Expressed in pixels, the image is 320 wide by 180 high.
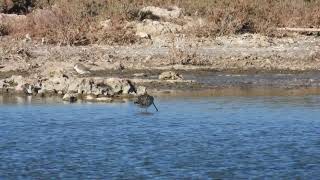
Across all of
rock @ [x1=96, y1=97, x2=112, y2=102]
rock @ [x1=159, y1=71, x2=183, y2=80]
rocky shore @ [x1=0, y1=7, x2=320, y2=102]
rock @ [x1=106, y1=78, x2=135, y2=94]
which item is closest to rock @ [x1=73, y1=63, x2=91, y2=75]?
rocky shore @ [x1=0, y1=7, x2=320, y2=102]

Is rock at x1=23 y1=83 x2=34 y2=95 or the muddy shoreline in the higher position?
the muddy shoreline

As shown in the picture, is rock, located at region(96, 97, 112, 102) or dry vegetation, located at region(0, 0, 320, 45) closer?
rock, located at region(96, 97, 112, 102)

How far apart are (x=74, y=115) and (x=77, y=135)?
2.33 meters

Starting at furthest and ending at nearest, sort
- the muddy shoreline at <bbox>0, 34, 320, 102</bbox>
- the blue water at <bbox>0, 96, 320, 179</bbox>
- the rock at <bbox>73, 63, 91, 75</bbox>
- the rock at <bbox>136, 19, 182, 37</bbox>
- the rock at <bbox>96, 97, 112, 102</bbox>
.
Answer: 1. the rock at <bbox>136, 19, 182, 37</bbox>
2. the rock at <bbox>73, 63, 91, 75</bbox>
3. the muddy shoreline at <bbox>0, 34, 320, 102</bbox>
4. the rock at <bbox>96, 97, 112, 102</bbox>
5. the blue water at <bbox>0, 96, 320, 179</bbox>

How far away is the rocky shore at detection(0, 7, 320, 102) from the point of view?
20.0m

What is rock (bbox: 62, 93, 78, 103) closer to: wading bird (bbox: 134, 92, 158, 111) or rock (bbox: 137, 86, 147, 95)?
rock (bbox: 137, 86, 147, 95)

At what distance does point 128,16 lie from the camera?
1074 inches

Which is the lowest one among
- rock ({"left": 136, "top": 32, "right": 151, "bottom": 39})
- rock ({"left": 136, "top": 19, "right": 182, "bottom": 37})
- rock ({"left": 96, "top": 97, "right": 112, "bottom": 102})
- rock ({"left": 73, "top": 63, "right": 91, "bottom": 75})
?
rock ({"left": 96, "top": 97, "right": 112, "bottom": 102})

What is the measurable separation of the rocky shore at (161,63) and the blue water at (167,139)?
71.2 inches

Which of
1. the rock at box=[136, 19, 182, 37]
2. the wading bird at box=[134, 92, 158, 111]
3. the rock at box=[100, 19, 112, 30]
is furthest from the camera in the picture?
the rock at box=[136, 19, 182, 37]

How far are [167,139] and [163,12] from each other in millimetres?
14839

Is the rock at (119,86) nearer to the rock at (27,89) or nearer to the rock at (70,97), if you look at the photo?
the rock at (70,97)

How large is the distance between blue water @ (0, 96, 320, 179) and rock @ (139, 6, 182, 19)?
9243mm

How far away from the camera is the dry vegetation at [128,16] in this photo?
2602 centimetres
